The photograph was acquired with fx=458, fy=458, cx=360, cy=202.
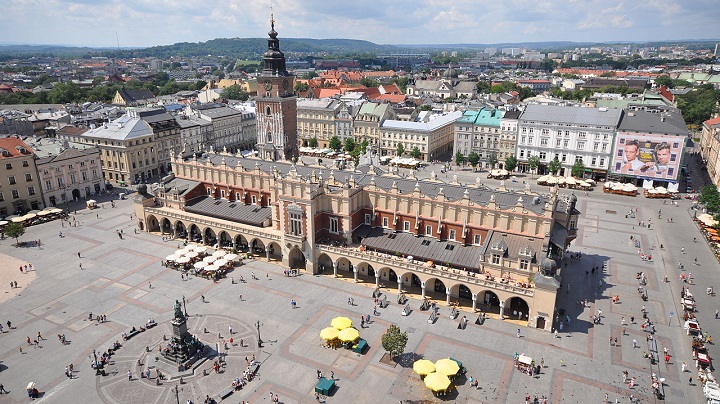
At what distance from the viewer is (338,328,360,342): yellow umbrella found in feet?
184

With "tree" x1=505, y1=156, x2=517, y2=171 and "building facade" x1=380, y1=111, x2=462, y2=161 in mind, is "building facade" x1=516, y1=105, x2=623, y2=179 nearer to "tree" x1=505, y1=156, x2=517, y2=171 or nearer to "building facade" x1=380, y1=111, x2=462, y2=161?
"tree" x1=505, y1=156, x2=517, y2=171

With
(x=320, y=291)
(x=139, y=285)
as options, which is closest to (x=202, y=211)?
(x=139, y=285)

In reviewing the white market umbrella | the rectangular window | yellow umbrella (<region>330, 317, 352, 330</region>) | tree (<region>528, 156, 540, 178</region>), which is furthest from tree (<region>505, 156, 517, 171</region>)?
yellow umbrella (<region>330, 317, 352, 330</region>)

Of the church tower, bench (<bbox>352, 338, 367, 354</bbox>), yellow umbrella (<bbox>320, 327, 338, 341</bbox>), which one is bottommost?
bench (<bbox>352, 338, 367, 354</bbox>)

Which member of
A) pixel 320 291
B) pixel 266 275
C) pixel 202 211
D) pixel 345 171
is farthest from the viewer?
pixel 202 211

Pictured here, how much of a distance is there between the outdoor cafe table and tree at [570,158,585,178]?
105 metres

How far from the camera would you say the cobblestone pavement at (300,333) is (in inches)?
1992

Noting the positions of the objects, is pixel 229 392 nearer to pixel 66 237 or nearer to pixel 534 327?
pixel 534 327

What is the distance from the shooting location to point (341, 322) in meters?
59.2

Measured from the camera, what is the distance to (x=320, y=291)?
236 feet

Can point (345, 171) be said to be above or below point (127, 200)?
above

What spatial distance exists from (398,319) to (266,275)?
989 inches

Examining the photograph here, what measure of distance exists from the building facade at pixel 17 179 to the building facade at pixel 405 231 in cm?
3782

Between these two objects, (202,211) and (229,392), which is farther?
(202,211)
